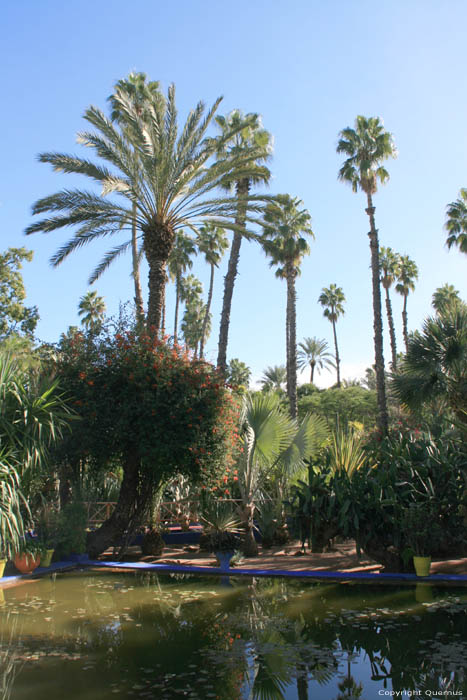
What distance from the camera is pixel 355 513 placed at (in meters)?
10.5

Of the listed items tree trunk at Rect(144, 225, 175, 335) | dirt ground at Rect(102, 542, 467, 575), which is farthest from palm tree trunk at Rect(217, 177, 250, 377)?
dirt ground at Rect(102, 542, 467, 575)

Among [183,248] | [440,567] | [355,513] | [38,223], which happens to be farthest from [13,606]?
[183,248]

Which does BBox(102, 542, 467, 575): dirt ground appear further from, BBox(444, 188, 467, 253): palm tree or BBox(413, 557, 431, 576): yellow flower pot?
BBox(444, 188, 467, 253): palm tree

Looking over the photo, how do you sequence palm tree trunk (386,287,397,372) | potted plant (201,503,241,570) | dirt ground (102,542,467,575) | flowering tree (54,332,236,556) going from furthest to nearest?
palm tree trunk (386,287,397,372), potted plant (201,503,241,570), flowering tree (54,332,236,556), dirt ground (102,542,467,575)

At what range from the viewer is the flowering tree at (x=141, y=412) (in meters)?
12.1

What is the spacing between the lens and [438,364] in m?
15.1

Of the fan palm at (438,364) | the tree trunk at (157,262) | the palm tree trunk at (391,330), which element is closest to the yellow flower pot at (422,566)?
the fan palm at (438,364)

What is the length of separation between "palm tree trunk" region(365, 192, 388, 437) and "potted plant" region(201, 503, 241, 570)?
950cm

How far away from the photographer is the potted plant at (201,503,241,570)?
45.7ft

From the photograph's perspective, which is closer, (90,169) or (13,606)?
(13,606)

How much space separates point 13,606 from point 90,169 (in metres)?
10.6

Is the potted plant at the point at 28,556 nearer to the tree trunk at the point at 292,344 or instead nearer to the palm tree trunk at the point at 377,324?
the palm tree trunk at the point at 377,324

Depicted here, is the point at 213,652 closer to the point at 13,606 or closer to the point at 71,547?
the point at 13,606

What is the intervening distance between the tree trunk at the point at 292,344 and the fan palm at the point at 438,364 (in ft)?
35.6
